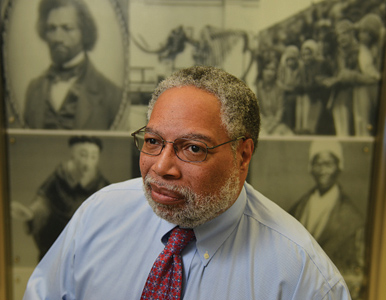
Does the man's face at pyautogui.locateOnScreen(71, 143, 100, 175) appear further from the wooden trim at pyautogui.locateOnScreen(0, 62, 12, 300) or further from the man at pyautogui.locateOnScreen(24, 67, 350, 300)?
the man at pyautogui.locateOnScreen(24, 67, 350, 300)

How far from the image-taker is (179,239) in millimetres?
984

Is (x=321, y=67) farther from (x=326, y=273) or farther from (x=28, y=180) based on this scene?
(x=28, y=180)

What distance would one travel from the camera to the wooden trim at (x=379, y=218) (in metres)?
1.67

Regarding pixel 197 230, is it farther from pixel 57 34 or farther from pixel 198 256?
pixel 57 34

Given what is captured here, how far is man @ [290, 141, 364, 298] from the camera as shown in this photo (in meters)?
1.70

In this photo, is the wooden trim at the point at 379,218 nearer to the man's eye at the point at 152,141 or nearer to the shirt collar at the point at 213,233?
the shirt collar at the point at 213,233

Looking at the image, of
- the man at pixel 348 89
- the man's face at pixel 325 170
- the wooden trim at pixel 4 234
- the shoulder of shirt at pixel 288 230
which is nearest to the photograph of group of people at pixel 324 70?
the man at pixel 348 89

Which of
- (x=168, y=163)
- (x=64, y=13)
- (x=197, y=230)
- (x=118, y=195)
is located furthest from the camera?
(x=64, y=13)

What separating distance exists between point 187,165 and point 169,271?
1.00 feet

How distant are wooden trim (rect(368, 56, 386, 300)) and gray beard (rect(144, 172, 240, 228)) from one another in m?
1.05

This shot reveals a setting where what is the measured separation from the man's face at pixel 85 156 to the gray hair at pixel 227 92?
2.56 feet

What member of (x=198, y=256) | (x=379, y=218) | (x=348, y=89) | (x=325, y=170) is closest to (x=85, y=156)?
(x=198, y=256)

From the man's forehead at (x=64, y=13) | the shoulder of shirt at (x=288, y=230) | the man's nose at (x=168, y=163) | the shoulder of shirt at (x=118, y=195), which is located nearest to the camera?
the man's nose at (x=168, y=163)

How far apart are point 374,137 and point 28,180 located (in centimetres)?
167
